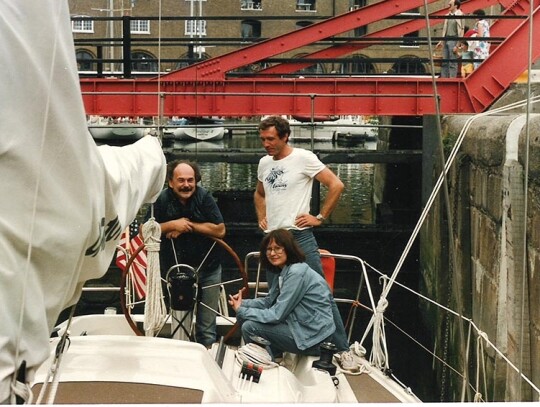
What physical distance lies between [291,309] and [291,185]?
89cm

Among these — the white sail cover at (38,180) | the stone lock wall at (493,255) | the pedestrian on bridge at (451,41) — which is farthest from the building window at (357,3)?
the white sail cover at (38,180)

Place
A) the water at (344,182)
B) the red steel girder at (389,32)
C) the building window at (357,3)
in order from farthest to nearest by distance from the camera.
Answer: the water at (344,182)
the building window at (357,3)
the red steel girder at (389,32)

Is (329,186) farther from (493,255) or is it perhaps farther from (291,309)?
(493,255)

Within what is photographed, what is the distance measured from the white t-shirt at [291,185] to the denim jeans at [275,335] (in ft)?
2.52

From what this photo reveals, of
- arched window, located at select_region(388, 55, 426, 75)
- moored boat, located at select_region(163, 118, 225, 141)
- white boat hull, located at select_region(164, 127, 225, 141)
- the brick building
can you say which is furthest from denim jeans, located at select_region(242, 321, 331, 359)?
white boat hull, located at select_region(164, 127, 225, 141)

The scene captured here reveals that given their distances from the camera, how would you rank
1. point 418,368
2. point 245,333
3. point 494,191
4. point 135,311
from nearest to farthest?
1. point 245,333
2. point 494,191
3. point 418,368
4. point 135,311

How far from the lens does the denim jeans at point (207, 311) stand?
500 cm

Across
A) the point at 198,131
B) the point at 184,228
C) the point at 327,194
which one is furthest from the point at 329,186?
the point at 198,131

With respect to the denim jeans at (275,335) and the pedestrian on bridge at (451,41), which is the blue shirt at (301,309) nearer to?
the denim jeans at (275,335)

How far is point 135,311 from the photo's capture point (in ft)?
33.2

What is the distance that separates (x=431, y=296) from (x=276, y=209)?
17.9 ft

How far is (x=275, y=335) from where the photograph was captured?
4.57 m

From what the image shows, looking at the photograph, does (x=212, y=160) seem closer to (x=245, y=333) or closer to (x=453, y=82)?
(x=453, y=82)

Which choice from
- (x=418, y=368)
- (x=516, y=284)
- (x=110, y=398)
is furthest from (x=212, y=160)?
(x=110, y=398)
